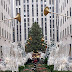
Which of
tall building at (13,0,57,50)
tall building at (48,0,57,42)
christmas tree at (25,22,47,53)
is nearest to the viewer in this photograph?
christmas tree at (25,22,47,53)

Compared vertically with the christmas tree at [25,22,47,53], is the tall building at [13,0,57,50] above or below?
above

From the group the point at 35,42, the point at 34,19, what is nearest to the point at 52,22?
the point at 34,19

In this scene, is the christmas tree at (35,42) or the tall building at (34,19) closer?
the christmas tree at (35,42)

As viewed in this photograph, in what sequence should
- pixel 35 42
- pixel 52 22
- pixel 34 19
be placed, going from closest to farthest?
pixel 35 42 < pixel 52 22 < pixel 34 19

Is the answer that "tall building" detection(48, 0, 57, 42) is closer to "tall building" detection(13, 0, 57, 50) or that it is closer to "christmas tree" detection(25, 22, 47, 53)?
"tall building" detection(13, 0, 57, 50)

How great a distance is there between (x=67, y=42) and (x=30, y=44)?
56.8 feet

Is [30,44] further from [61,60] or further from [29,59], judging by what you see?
[61,60]

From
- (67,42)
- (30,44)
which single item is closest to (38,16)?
(30,44)

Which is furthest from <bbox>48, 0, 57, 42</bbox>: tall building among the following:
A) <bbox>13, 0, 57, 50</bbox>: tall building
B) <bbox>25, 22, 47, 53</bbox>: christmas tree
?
<bbox>25, 22, 47, 53</bbox>: christmas tree

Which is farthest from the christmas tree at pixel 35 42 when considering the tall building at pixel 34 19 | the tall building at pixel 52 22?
the tall building at pixel 52 22

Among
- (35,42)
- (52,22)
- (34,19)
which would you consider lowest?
(35,42)

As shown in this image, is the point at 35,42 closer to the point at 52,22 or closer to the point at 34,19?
the point at 34,19

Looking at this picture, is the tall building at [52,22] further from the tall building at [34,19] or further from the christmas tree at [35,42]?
the christmas tree at [35,42]

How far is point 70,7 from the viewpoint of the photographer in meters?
30.7
